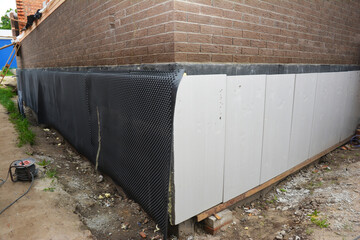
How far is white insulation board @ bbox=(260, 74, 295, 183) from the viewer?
3.47m

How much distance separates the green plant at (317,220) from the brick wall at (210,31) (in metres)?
2.21

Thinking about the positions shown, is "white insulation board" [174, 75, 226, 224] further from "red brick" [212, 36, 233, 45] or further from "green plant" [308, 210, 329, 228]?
"green plant" [308, 210, 329, 228]

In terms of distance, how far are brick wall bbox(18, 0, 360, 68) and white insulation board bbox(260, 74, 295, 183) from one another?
1.23 ft

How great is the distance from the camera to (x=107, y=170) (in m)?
4.04

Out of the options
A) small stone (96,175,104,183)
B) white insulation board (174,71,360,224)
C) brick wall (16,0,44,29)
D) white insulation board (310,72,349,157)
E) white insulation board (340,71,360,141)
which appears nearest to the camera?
white insulation board (174,71,360,224)

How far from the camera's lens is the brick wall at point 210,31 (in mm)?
2549

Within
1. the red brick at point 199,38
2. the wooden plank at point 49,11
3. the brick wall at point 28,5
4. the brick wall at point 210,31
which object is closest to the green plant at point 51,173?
the brick wall at point 210,31

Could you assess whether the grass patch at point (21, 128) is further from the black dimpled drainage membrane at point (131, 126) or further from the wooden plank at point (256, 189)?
the wooden plank at point (256, 189)

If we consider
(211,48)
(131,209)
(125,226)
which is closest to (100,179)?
(131,209)

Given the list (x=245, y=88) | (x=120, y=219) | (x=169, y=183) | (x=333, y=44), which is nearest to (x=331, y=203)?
(x=245, y=88)

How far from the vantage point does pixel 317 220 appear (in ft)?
10.3

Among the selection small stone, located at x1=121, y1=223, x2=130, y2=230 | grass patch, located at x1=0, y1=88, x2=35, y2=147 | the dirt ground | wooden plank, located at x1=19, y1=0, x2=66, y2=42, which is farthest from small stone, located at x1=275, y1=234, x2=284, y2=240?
wooden plank, located at x1=19, y1=0, x2=66, y2=42

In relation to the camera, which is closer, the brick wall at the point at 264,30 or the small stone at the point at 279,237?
the brick wall at the point at 264,30

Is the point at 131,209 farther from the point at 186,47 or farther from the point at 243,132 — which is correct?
the point at 186,47
